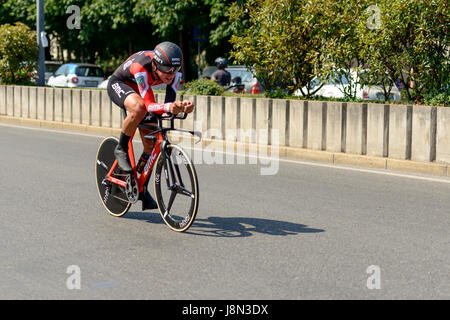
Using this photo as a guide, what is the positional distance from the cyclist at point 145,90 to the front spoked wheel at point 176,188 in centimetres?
23

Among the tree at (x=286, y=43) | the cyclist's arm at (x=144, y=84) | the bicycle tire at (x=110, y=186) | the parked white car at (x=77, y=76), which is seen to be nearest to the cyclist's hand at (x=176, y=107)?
the cyclist's arm at (x=144, y=84)

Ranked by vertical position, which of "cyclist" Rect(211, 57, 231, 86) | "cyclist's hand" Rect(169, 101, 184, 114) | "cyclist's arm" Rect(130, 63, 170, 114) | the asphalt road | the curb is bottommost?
the asphalt road

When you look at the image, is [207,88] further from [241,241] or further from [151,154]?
[241,241]

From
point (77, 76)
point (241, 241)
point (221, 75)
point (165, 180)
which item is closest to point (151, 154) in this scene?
point (165, 180)

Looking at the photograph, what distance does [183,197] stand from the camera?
6711 millimetres

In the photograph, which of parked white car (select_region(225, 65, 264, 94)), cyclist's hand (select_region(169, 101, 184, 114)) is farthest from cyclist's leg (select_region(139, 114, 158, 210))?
parked white car (select_region(225, 65, 264, 94))

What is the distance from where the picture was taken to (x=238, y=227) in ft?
23.7

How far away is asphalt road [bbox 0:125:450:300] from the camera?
206 inches

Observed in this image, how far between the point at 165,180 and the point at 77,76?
88.5ft

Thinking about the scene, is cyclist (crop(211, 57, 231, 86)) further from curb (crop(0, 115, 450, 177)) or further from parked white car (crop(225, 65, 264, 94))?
parked white car (crop(225, 65, 264, 94))

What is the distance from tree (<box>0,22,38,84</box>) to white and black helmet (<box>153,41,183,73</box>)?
633 inches
